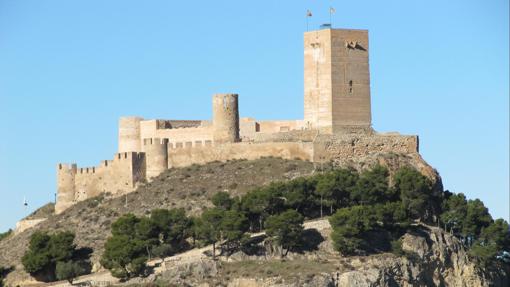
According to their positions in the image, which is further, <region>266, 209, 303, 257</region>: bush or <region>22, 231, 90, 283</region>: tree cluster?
<region>22, 231, 90, 283</region>: tree cluster

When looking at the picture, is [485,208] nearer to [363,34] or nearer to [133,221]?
[363,34]

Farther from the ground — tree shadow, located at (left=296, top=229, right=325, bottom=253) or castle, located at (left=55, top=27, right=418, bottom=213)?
castle, located at (left=55, top=27, right=418, bottom=213)

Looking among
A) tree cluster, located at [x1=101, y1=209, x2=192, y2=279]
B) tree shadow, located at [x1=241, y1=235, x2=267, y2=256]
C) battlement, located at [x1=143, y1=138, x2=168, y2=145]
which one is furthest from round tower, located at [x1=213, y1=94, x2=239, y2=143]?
tree shadow, located at [x1=241, y1=235, x2=267, y2=256]

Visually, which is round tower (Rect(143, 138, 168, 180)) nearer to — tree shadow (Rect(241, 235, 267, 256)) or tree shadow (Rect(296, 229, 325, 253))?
tree shadow (Rect(241, 235, 267, 256))

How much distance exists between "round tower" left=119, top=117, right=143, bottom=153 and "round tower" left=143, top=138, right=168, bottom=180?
4.46 m

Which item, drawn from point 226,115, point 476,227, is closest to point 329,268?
point 476,227

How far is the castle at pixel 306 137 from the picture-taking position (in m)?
105

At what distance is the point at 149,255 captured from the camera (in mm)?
96562

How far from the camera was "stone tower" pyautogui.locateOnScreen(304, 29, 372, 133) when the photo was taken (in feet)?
346

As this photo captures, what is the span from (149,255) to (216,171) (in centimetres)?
897

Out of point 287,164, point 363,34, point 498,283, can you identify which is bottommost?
point 498,283

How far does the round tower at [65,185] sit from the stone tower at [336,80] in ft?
41.3

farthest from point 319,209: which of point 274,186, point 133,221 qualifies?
point 133,221

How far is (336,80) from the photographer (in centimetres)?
10575
